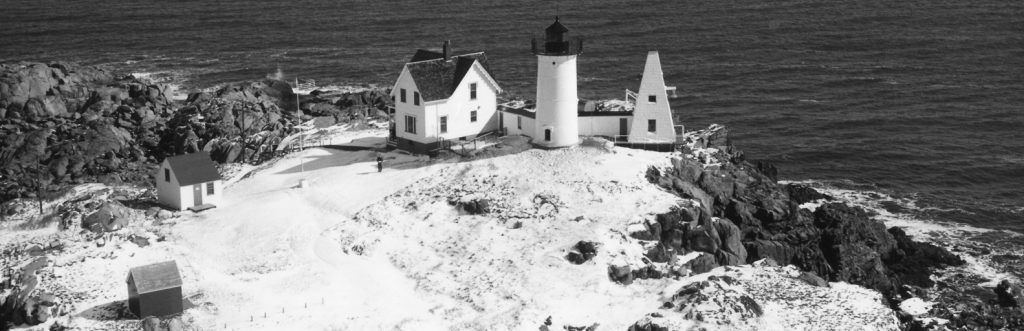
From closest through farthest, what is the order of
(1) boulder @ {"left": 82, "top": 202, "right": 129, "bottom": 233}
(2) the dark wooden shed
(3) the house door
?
(2) the dark wooden shed, (1) boulder @ {"left": 82, "top": 202, "right": 129, "bottom": 233}, (3) the house door

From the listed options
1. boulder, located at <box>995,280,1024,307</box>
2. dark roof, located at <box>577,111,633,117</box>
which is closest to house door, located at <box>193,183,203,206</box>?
dark roof, located at <box>577,111,633,117</box>

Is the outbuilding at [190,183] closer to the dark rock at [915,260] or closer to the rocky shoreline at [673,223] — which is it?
the rocky shoreline at [673,223]

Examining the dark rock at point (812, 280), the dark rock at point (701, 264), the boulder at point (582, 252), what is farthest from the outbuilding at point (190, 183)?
the dark rock at point (812, 280)

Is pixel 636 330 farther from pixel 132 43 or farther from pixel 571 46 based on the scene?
pixel 132 43

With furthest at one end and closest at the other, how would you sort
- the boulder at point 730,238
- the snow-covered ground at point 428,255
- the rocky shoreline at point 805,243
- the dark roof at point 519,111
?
the dark roof at point 519,111 → the boulder at point 730,238 → the rocky shoreline at point 805,243 → the snow-covered ground at point 428,255

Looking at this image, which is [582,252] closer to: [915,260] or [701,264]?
[701,264]

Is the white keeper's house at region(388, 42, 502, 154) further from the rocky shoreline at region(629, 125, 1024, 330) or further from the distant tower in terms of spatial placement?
the rocky shoreline at region(629, 125, 1024, 330)

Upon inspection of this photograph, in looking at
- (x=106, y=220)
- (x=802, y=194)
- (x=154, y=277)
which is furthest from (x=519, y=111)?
(x=154, y=277)
